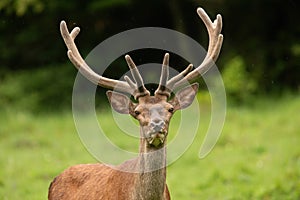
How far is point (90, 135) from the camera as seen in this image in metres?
11.8

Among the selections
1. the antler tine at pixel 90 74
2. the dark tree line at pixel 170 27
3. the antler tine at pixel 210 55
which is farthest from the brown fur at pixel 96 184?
the dark tree line at pixel 170 27

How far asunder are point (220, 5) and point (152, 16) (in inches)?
78.4

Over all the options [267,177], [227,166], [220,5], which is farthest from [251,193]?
[220,5]

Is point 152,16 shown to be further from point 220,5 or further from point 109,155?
point 109,155

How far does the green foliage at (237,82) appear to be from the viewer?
15180 millimetres

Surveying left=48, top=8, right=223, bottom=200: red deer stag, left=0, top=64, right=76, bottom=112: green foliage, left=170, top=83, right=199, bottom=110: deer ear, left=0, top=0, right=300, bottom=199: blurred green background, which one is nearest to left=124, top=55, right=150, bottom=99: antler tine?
left=48, top=8, right=223, bottom=200: red deer stag

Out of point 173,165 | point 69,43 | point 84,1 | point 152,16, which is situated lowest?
point 152,16

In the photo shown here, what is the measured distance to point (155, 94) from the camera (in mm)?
5238

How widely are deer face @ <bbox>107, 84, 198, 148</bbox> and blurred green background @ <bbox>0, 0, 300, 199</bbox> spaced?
2442 mm

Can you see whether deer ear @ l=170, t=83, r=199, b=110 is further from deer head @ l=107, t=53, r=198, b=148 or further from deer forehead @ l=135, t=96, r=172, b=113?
deer forehead @ l=135, t=96, r=172, b=113

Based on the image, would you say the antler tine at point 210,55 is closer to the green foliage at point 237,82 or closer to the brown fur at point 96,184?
the brown fur at point 96,184

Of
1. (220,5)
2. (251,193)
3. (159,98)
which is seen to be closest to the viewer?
(159,98)

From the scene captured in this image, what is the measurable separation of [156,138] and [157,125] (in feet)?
0.29

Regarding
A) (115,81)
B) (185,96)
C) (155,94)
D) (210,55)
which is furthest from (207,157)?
(155,94)
